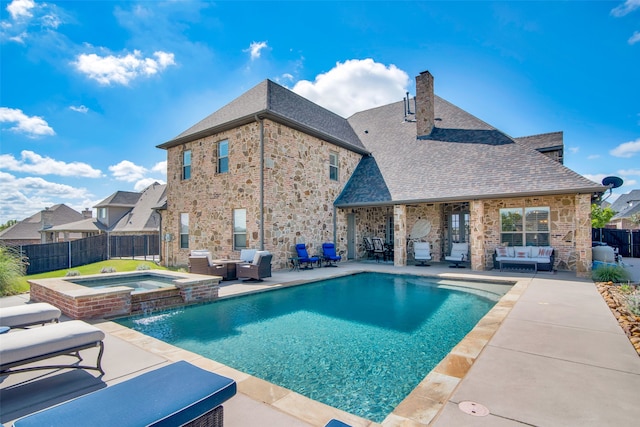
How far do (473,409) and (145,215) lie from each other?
2909 cm

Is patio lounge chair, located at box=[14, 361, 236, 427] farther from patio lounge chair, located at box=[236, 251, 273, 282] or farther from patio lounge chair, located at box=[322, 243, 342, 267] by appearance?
patio lounge chair, located at box=[322, 243, 342, 267]

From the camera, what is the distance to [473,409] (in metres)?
2.48

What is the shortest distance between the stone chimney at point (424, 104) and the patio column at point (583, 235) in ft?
24.1

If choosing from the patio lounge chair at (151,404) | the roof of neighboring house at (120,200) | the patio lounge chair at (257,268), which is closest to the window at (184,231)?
the patio lounge chair at (257,268)

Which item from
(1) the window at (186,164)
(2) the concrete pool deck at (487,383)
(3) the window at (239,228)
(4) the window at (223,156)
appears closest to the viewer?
(2) the concrete pool deck at (487,383)

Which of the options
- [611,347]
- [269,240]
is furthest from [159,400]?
[269,240]

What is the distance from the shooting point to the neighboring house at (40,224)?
1357 inches

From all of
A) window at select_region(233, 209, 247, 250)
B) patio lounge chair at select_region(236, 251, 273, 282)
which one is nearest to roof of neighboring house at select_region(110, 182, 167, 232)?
window at select_region(233, 209, 247, 250)

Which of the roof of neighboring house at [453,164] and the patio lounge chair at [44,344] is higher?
the roof of neighboring house at [453,164]

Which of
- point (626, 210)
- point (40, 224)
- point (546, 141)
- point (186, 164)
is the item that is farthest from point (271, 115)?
point (626, 210)

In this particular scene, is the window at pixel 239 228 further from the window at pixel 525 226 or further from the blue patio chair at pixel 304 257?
the window at pixel 525 226

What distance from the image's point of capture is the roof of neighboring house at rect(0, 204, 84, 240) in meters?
35.6

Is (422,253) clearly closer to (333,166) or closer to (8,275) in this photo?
(333,166)

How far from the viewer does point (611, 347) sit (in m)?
3.83
